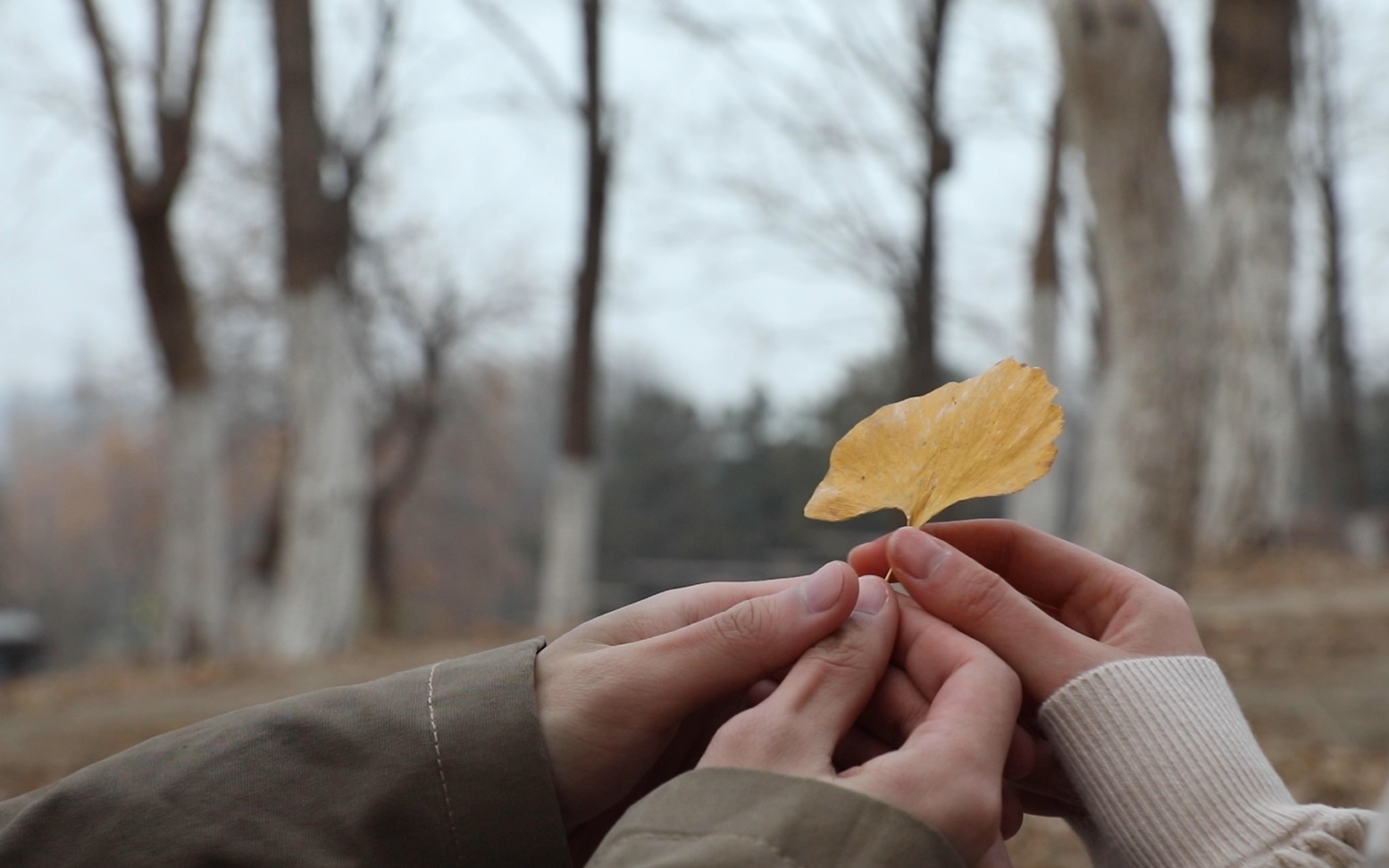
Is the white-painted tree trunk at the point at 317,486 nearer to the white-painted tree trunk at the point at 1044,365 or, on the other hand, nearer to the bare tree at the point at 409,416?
the white-painted tree trunk at the point at 1044,365

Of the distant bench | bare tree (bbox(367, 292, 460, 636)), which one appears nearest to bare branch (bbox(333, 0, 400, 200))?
bare tree (bbox(367, 292, 460, 636))

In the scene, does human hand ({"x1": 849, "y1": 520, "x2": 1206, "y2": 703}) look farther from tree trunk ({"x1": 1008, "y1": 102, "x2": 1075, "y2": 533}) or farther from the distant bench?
the distant bench

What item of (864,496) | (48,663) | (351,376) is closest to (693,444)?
(351,376)

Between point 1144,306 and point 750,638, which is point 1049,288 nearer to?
point 1144,306

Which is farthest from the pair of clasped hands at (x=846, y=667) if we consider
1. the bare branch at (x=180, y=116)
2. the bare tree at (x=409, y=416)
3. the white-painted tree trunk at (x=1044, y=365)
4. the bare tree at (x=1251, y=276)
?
the bare tree at (x=409, y=416)

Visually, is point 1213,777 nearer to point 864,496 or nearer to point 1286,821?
point 1286,821

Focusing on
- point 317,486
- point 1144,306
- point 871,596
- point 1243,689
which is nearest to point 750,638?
point 871,596

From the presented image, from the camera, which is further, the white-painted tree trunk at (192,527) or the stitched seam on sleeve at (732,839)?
the white-painted tree trunk at (192,527)
